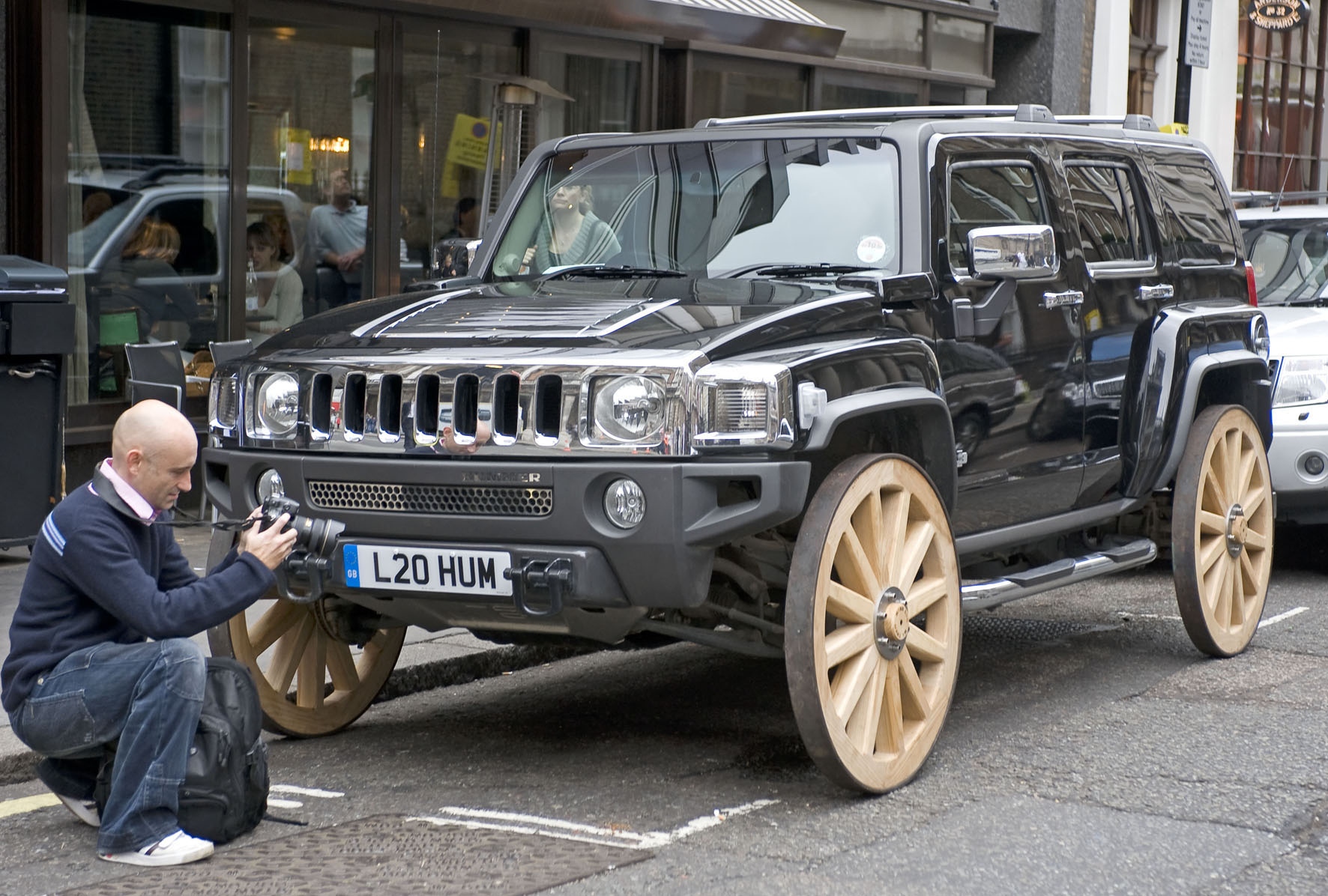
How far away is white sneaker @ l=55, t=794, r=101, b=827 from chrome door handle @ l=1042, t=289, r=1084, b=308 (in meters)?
3.44

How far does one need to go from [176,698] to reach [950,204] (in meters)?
2.94

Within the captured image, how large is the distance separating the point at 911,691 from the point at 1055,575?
1099 millimetres

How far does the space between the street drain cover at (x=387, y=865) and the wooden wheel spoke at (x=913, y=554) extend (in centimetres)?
111

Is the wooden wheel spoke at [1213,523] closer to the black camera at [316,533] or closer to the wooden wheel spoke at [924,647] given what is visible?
the wooden wheel spoke at [924,647]

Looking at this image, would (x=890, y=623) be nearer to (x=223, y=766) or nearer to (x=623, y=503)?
(x=623, y=503)

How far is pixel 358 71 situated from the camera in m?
11.6

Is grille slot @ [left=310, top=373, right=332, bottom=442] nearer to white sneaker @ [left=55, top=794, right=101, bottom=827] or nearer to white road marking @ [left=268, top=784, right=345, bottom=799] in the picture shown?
white road marking @ [left=268, top=784, right=345, bottom=799]

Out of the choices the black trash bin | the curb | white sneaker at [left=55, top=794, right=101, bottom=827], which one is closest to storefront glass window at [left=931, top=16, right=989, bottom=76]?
the black trash bin

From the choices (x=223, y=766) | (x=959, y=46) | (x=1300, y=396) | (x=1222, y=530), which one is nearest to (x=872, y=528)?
(x=223, y=766)

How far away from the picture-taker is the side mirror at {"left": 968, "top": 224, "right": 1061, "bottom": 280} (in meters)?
A: 5.51

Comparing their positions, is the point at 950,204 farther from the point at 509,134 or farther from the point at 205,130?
the point at 509,134

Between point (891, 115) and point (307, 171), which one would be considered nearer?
point (891, 115)

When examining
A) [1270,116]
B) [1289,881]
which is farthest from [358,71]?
[1270,116]

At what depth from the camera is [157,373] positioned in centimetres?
917
